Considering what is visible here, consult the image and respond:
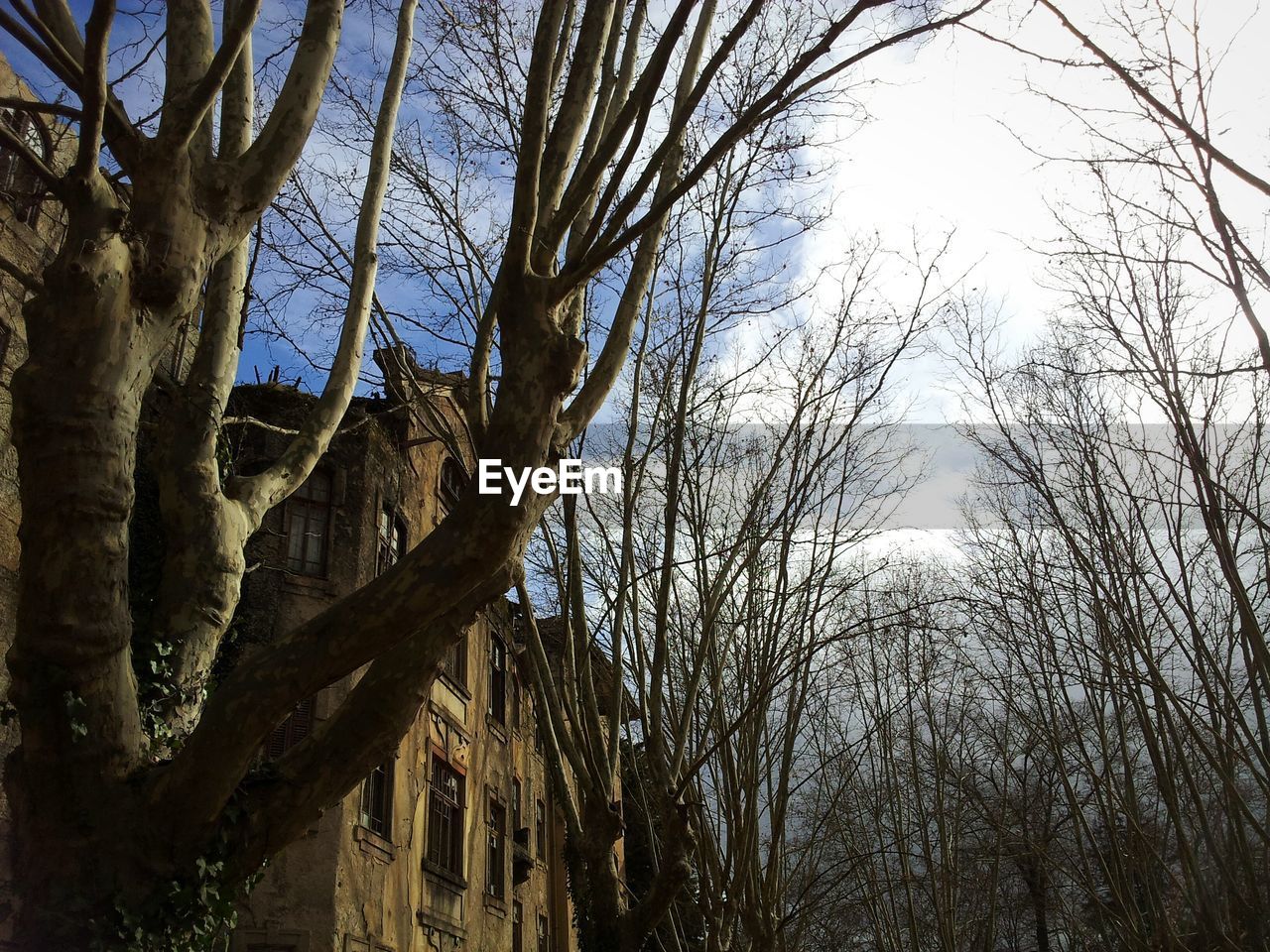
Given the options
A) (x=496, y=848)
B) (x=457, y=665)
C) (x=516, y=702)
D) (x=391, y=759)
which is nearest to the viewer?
(x=391, y=759)

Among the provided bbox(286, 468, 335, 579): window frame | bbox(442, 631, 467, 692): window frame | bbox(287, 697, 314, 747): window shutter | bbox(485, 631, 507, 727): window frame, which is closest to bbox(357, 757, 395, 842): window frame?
bbox(287, 697, 314, 747): window shutter

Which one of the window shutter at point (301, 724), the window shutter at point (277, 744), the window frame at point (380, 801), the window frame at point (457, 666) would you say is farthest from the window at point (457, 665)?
the window shutter at point (277, 744)

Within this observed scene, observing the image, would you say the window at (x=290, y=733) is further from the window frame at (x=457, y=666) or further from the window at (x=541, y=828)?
the window at (x=541, y=828)

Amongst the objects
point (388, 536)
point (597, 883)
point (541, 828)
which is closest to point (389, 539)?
point (388, 536)

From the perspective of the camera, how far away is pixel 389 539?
15.4 meters

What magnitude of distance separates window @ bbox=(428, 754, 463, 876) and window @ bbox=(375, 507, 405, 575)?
3.04 meters

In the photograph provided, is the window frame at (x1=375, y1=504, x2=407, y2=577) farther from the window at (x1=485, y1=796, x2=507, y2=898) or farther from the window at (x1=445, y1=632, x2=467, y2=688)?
the window at (x1=485, y1=796, x2=507, y2=898)

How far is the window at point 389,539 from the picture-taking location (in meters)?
14.9

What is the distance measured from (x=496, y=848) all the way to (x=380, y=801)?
5898 millimetres

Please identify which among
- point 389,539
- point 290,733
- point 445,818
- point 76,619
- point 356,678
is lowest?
point 445,818

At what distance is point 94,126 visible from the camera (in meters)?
3.26

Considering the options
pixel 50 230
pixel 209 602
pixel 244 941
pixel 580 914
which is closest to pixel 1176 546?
pixel 580 914

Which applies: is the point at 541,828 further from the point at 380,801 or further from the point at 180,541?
the point at 180,541

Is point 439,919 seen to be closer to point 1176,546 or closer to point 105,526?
point 1176,546
